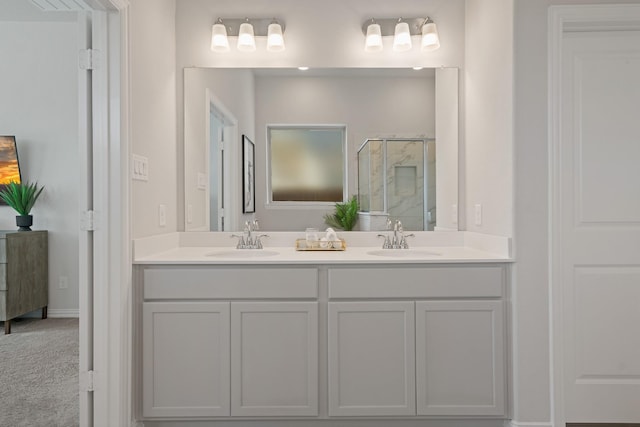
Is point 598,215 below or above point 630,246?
above

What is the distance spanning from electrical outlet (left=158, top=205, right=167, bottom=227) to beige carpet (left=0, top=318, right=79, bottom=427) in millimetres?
1084

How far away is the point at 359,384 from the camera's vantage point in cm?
211

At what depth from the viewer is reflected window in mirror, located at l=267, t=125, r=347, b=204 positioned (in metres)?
2.79

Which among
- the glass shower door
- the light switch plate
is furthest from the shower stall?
the light switch plate

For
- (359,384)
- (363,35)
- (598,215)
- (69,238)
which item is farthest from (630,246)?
(69,238)

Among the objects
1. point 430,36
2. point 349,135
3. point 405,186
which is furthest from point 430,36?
point 405,186

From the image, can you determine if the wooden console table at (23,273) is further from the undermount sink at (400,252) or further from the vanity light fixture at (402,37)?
the vanity light fixture at (402,37)

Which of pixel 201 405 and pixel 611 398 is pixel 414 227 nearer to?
pixel 611 398

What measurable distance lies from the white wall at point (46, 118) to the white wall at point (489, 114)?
3335 millimetres

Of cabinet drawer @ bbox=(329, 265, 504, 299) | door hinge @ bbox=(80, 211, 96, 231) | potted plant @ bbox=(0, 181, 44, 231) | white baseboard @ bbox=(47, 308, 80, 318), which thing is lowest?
white baseboard @ bbox=(47, 308, 80, 318)

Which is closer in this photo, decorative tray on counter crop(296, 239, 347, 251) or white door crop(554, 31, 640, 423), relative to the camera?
white door crop(554, 31, 640, 423)

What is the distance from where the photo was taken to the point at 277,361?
2100 millimetres

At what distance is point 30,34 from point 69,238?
184 centimetres

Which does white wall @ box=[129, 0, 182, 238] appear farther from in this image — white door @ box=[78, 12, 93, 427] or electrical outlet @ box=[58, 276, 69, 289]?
electrical outlet @ box=[58, 276, 69, 289]
